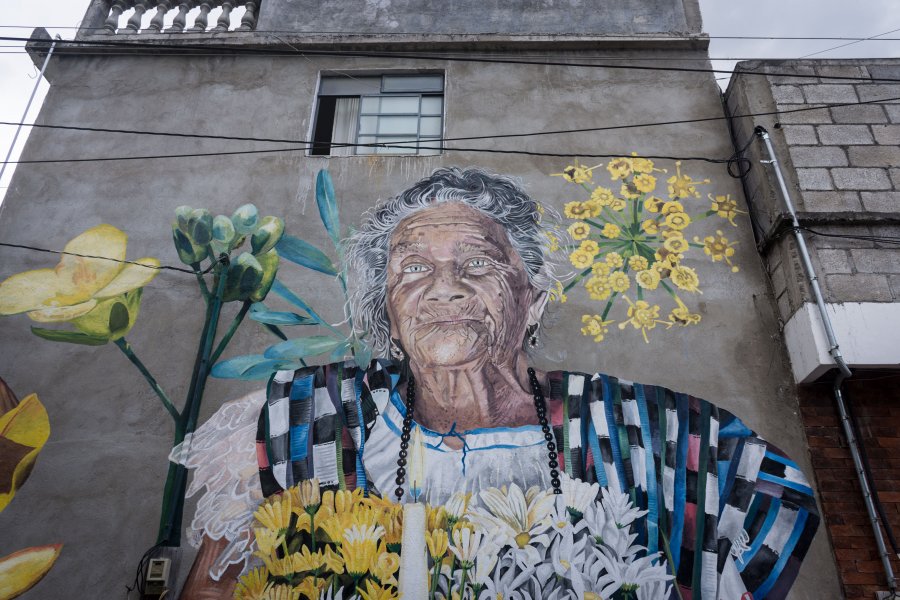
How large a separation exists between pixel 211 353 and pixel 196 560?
1870 mm

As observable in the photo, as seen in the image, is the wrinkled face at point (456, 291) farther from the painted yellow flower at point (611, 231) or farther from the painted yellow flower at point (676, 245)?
the painted yellow flower at point (676, 245)

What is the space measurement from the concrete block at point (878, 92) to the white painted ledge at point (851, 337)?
8.47ft

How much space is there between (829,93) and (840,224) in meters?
1.73

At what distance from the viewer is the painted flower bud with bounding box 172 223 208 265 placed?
6.92 m

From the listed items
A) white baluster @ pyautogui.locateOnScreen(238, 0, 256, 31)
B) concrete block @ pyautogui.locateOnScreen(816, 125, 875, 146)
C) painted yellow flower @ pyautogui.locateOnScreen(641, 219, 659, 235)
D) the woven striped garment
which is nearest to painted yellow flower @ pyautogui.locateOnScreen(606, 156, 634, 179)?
painted yellow flower @ pyautogui.locateOnScreen(641, 219, 659, 235)

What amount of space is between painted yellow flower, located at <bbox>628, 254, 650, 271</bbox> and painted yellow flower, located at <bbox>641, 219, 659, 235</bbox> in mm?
334

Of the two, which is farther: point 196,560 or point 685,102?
point 685,102

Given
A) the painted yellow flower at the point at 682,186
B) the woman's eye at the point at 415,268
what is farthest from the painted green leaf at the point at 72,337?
the painted yellow flower at the point at 682,186

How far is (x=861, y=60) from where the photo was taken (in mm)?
7391

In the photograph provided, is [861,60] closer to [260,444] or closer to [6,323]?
[260,444]

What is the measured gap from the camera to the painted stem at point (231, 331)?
20.9 ft

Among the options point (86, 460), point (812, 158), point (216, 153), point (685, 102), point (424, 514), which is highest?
point (685, 102)

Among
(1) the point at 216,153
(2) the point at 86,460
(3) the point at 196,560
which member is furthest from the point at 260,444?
(1) the point at 216,153

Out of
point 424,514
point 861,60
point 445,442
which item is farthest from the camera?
point 861,60
